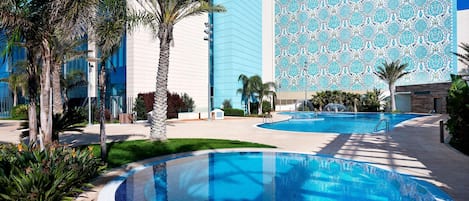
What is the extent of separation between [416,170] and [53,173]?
7.51m

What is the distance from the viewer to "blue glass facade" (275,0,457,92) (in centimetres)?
4038

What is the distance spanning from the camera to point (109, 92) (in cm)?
2631

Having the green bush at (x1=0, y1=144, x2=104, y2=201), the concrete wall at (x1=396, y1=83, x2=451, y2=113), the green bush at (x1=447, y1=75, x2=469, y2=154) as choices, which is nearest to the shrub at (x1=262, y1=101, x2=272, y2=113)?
the concrete wall at (x1=396, y1=83, x2=451, y2=113)

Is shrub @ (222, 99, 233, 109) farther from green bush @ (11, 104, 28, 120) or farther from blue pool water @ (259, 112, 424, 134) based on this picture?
green bush @ (11, 104, 28, 120)

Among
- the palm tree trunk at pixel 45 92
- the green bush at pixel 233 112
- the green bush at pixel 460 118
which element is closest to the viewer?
the palm tree trunk at pixel 45 92

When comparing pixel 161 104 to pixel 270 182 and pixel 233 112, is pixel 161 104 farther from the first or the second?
pixel 233 112

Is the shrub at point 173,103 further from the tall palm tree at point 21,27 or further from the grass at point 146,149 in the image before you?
the tall palm tree at point 21,27

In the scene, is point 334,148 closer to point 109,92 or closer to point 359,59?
point 109,92

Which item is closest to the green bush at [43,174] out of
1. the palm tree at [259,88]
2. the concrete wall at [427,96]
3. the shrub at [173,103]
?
the shrub at [173,103]

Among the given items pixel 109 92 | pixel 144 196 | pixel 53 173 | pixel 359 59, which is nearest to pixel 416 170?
pixel 144 196

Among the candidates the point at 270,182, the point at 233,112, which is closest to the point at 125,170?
the point at 270,182

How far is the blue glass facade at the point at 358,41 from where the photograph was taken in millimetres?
40375

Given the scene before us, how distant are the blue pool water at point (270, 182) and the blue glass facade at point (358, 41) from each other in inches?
1496

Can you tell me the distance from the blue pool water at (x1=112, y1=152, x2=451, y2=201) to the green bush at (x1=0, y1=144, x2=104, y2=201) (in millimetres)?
782
